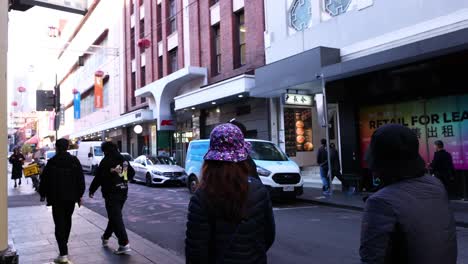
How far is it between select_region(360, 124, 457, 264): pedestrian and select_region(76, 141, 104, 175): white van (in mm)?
27834

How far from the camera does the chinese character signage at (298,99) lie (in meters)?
16.0

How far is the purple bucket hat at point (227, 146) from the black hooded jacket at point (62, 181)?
14.4ft

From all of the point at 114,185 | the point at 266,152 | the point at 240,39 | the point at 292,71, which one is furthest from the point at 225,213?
the point at 240,39

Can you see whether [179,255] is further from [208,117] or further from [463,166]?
[208,117]

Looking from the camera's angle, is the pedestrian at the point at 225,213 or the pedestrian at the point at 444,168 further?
the pedestrian at the point at 444,168

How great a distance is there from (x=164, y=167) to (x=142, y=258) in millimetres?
13293

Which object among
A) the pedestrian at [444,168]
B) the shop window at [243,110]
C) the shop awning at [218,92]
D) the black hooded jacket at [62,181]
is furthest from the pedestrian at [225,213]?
the shop window at [243,110]

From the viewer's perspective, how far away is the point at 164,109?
1088 inches

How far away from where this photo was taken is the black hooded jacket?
6.32 meters

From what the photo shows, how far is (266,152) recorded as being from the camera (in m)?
13.8

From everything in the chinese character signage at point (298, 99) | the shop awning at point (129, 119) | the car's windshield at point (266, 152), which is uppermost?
the shop awning at point (129, 119)

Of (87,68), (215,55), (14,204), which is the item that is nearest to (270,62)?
(215,55)

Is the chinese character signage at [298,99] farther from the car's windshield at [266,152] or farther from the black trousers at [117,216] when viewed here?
the black trousers at [117,216]

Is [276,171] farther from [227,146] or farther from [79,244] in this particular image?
[227,146]
